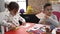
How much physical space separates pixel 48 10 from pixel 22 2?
1.94 metres

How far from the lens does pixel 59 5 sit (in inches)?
123

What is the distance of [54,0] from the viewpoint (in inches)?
127

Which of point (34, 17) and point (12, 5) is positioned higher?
point (12, 5)

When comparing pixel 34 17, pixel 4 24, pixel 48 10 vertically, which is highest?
pixel 48 10

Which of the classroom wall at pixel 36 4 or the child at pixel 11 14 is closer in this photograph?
the child at pixel 11 14

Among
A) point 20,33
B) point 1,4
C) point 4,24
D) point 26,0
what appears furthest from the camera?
point 26,0

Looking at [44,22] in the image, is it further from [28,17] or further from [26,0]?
[26,0]

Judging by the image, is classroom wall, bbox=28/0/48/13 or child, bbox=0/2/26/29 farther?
classroom wall, bbox=28/0/48/13

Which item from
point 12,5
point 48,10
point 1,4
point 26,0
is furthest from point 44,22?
point 26,0

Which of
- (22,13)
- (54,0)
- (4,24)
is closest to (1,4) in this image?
(22,13)

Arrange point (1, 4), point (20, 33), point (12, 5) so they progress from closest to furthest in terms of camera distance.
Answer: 1. point (20, 33)
2. point (12, 5)
3. point (1, 4)

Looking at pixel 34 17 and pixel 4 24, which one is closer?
pixel 4 24

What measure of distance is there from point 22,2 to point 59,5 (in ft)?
3.34

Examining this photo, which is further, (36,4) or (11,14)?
(36,4)
